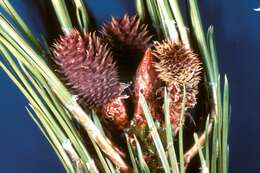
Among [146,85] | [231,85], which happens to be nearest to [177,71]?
[146,85]

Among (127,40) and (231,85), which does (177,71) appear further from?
(231,85)

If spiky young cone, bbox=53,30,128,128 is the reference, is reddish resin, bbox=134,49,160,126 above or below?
below

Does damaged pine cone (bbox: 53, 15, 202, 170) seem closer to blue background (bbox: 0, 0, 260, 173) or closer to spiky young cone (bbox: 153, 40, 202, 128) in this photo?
spiky young cone (bbox: 153, 40, 202, 128)

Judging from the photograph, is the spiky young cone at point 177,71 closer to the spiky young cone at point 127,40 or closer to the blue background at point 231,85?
the spiky young cone at point 127,40

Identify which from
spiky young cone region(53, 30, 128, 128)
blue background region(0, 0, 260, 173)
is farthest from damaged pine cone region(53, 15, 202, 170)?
blue background region(0, 0, 260, 173)

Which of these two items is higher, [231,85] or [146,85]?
[146,85]

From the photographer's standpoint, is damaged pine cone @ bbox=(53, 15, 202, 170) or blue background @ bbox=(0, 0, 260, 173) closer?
damaged pine cone @ bbox=(53, 15, 202, 170)

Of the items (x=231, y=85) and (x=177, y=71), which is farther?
(x=231, y=85)
